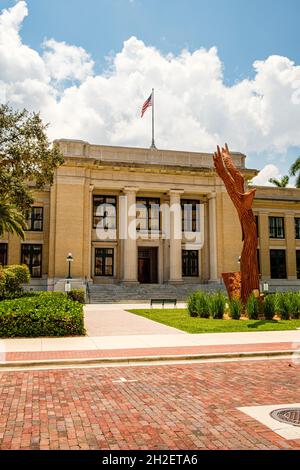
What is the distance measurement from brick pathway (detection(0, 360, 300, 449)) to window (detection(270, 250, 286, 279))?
3809 cm

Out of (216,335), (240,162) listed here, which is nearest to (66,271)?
(240,162)

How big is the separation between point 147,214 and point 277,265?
639 inches

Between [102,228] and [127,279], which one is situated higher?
[102,228]

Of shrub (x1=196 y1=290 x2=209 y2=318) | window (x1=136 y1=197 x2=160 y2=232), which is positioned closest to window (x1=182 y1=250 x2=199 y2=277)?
window (x1=136 y1=197 x2=160 y2=232)

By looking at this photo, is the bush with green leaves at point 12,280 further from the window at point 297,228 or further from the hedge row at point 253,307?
the window at point 297,228

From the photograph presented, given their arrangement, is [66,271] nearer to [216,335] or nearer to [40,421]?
[216,335]

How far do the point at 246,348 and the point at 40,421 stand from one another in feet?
24.3

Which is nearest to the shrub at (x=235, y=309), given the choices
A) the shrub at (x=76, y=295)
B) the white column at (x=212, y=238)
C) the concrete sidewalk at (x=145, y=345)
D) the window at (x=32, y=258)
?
the concrete sidewalk at (x=145, y=345)

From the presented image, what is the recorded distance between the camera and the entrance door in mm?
43625

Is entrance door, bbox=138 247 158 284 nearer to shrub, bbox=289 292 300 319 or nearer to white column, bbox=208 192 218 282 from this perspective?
white column, bbox=208 192 218 282

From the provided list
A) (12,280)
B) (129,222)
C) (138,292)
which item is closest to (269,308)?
(12,280)

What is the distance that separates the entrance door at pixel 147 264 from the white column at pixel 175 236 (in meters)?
3.90

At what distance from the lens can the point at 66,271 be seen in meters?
37.2
